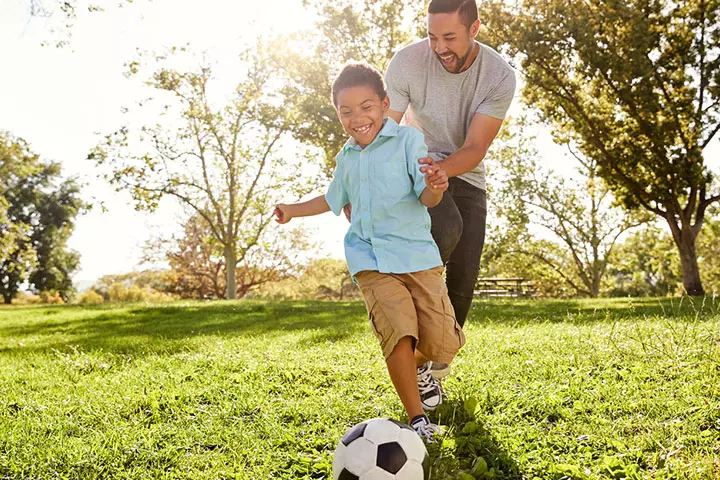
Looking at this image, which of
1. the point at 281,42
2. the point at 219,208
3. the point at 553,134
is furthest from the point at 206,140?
the point at 553,134

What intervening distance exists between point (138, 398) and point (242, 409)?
82cm

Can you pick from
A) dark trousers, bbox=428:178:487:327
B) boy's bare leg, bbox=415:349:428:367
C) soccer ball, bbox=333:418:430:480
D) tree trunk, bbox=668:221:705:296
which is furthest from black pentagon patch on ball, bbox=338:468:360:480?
tree trunk, bbox=668:221:705:296

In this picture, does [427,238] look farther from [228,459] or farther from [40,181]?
[40,181]

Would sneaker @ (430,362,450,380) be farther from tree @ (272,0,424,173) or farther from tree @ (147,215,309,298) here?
tree @ (147,215,309,298)

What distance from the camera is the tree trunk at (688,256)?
53.5ft

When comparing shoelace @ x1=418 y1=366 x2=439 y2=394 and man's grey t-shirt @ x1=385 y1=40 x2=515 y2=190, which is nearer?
shoelace @ x1=418 y1=366 x2=439 y2=394

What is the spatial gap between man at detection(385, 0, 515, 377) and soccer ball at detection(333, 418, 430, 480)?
1143mm

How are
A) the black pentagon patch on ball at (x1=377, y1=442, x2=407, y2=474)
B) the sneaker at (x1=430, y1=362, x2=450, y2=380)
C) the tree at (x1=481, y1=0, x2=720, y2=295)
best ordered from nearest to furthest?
the black pentagon patch on ball at (x1=377, y1=442, x2=407, y2=474), the sneaker at (x1=430, y1=362, x2=450, y2=380), the tree at (x1=481, y1=0, x2=720, y2=295)

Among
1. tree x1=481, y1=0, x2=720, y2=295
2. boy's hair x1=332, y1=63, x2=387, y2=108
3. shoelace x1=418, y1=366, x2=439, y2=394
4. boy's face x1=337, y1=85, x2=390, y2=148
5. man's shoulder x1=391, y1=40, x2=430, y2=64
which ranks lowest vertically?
shoelace x1=418, y1=366, x2=439, y2=394

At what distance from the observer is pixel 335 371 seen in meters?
4.36

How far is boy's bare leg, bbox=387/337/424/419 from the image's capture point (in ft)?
9.21

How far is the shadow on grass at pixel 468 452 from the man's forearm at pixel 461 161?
134 cm

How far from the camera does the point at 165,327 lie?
870cm

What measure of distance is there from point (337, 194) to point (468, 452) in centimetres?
154
